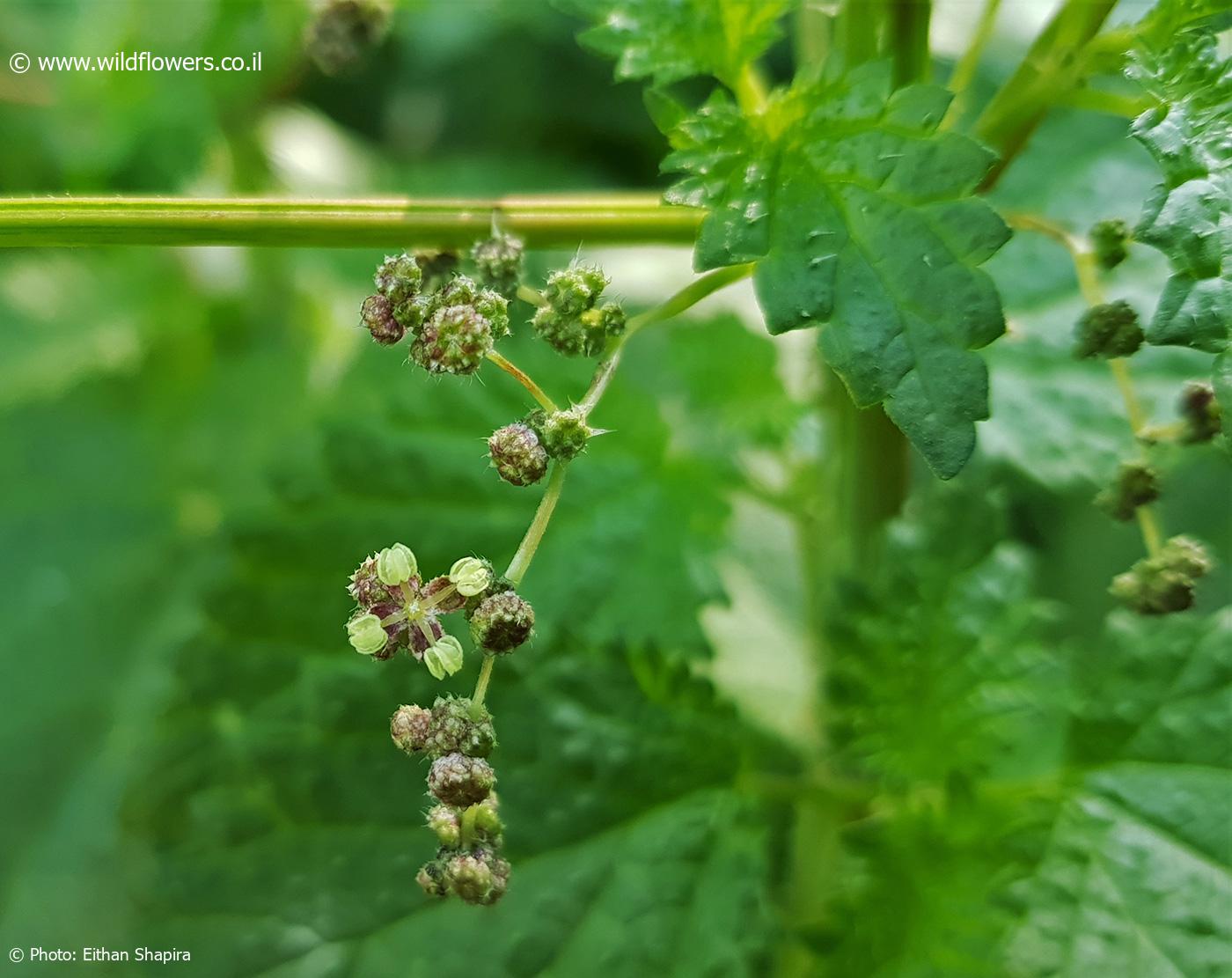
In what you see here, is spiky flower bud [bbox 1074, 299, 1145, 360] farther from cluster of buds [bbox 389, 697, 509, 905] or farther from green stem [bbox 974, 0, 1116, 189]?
cluster of buds [bbox 389, 697, 509, 905]

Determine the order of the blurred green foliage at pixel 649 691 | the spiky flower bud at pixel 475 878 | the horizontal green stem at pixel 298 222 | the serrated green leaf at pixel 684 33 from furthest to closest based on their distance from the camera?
the blurred green foliage at pixel 649 691, the serrated green leaf at pixel 684 33, the horizontal green stem at pixel 298 222, the spiky flower bud at pixel 475 878

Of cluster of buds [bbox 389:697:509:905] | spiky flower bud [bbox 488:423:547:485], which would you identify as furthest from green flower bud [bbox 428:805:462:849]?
spiky flower bud [bbox 488:423:547:485]

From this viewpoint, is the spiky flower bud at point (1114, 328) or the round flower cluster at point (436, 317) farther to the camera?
the spiky flower bud at point (1114, 328)

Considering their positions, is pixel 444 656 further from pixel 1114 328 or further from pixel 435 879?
pixel 1114 328

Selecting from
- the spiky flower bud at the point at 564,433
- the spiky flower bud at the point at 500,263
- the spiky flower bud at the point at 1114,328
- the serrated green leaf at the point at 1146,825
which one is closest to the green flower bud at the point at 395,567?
the spiky flower bud at the point at 564,433

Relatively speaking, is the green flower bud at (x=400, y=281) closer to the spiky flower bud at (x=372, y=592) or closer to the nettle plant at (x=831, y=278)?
the nettle plant at (x=831, y=278)

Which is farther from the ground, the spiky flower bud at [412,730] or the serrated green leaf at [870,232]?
the serrated green leaf at [870,232]

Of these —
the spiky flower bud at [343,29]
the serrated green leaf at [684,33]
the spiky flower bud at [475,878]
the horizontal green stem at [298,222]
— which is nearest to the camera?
the spiky flower bud at [475,878]

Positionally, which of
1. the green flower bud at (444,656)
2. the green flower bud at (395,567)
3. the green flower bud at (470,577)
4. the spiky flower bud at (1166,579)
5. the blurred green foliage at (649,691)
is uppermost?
the spiky flower bud at (1166,579)
